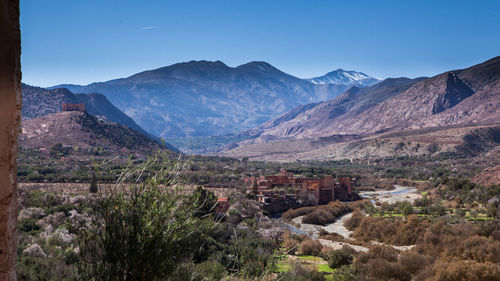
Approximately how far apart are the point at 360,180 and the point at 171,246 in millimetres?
61388

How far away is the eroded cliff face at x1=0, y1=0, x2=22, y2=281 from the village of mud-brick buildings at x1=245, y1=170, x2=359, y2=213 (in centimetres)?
3672

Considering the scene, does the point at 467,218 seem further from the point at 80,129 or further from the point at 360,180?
the point at 80,129

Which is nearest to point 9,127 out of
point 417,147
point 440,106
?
point 417,147

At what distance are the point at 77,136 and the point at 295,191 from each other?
126ft

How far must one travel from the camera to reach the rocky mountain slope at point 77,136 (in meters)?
62.8

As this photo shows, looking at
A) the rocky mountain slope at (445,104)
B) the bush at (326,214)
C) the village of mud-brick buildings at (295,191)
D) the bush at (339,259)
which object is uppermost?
the rocky mountain slope at (445,104)

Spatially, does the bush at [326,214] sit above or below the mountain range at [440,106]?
below

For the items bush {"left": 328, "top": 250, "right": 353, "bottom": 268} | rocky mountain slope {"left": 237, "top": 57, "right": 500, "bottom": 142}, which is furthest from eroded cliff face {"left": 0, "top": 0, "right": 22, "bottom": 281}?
rocky mountain slope {"left": 237, "top": 57, "right": 500, "bottom": 142}

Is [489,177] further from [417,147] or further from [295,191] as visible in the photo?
[417,147]

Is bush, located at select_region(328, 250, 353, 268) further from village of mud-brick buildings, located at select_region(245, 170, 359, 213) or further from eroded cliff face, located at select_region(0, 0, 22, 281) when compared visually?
eroded cliff face, located at select_region(0, 0, 22, 281)

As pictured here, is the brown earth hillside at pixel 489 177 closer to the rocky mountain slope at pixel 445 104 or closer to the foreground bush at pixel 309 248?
the foreground bush at pixel 309 248

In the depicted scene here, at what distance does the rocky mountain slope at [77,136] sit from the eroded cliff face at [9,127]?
194ft

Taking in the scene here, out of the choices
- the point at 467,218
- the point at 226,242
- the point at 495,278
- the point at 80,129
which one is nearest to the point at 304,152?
the point at 80,129

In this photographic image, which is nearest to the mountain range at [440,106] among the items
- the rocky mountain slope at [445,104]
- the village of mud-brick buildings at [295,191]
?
the rocky mountain slope at [445,104]
